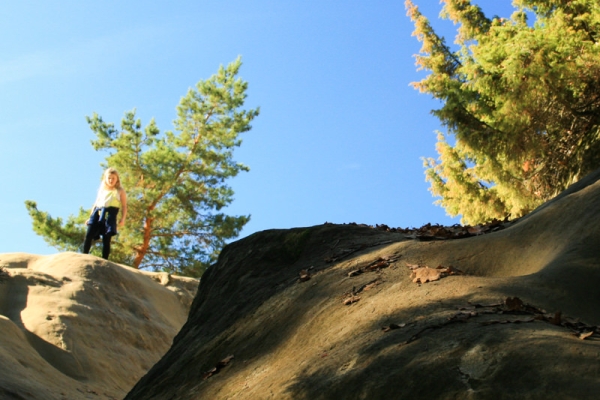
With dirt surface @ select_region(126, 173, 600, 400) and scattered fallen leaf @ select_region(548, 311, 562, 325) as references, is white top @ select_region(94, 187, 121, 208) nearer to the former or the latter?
dirt surface @ select_region(126, 173, 600, 400)

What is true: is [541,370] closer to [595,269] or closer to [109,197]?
[595,269]

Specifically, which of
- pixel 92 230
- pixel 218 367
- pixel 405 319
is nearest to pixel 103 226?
pixel 92 230

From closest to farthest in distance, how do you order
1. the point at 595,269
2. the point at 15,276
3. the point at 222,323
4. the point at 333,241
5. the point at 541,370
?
the point at 541,370 < the point at 595,269 < the point at 222,323 < the point at 333,241 < the point at 15,276

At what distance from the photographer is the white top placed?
43.9 feet

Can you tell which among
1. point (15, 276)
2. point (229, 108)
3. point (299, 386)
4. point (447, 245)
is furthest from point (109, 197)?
point (229, 108)

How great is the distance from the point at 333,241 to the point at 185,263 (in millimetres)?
18996

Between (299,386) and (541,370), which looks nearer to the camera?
(541,370)

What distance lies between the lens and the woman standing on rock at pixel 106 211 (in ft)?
44.0

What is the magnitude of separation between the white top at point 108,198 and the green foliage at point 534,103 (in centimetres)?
853

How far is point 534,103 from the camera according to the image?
15.1 metres

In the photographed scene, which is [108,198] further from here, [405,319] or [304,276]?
[405,319]

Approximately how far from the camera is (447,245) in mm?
5176

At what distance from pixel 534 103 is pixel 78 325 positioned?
441 inches

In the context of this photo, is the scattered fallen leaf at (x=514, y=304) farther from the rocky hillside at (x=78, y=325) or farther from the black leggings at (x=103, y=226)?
the black leggings at (x=103, y=226)
